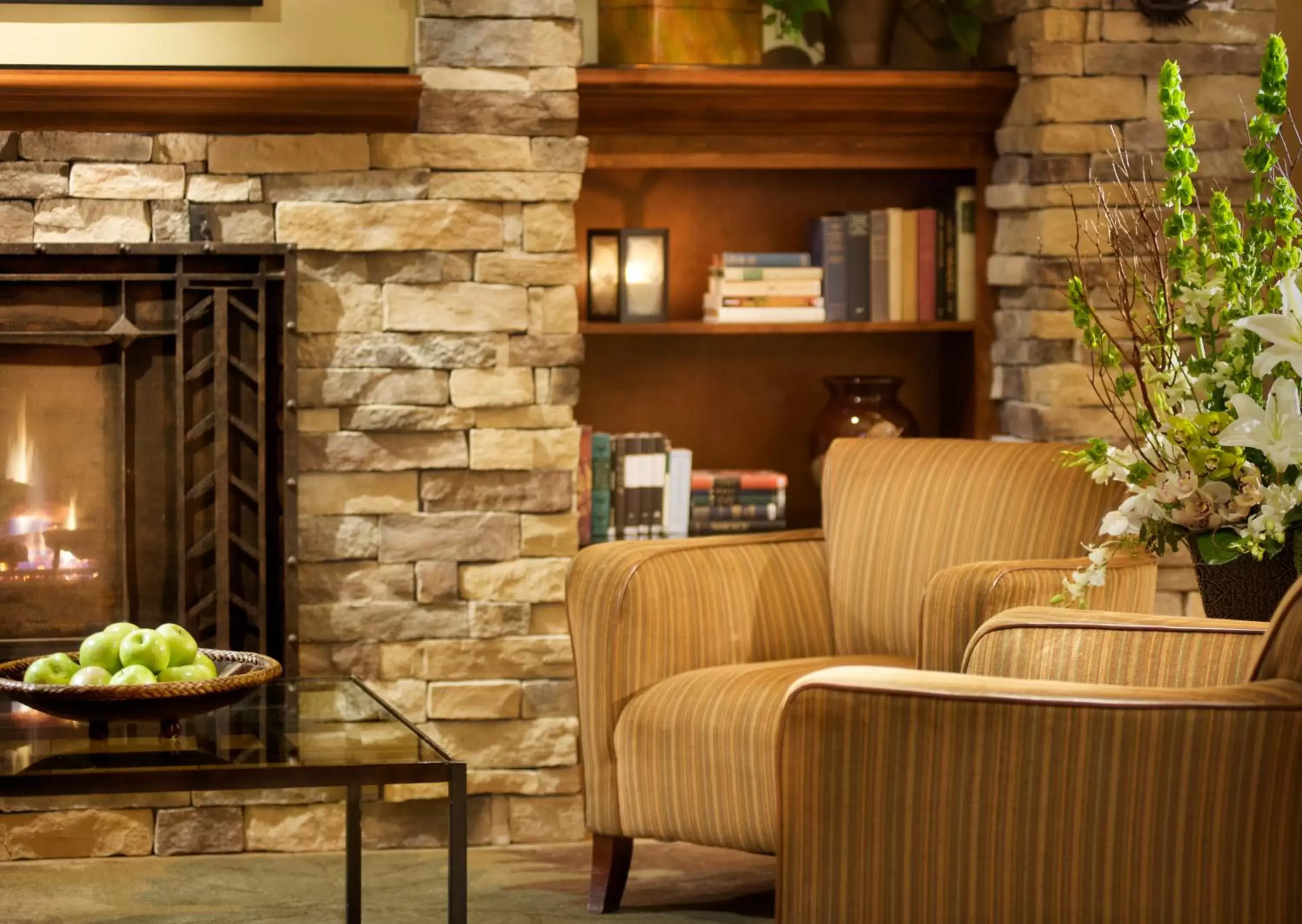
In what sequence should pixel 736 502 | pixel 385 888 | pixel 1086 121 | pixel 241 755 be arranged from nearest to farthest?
pixel 241 755 → pixel 385 888 → pixel 1086 121 → pixel 736 502

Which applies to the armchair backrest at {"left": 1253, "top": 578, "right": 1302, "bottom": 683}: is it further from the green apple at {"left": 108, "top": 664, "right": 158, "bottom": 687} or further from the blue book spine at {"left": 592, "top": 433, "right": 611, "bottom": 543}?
the blue book spine at {"left": 592, "top": 433, "right": 611, "bottom": 543}

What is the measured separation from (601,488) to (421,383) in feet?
1.58

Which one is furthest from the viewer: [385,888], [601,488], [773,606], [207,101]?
[601,488]

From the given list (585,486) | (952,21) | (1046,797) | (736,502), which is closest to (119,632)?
(1046,797)

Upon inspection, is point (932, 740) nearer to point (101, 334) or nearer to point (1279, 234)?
point (1279, 234)

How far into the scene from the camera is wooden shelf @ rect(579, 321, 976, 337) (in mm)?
3857

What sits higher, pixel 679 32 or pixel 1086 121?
pixel 679 32

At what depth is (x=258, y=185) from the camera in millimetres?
3521

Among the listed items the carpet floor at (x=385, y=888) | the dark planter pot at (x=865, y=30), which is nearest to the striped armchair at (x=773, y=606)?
the carpet floor at (x=385, y=888)

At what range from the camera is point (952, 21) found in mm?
3924

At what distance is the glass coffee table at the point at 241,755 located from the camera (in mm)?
1982

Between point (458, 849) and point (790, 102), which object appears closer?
point (458, 849)

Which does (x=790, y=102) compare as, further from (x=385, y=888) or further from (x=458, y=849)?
(x=458, y=849)

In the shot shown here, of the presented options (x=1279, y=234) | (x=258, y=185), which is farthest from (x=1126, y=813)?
(x=258, y=185)
